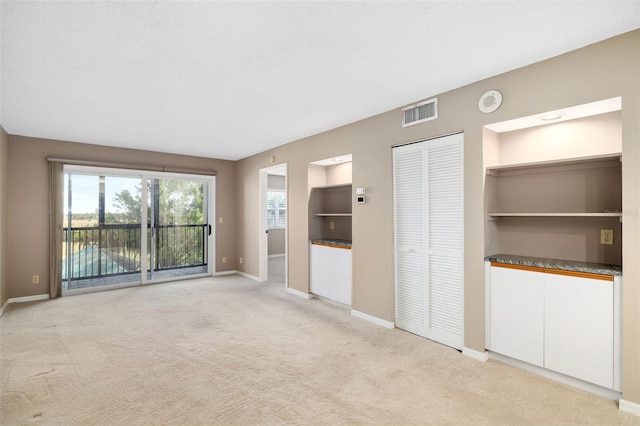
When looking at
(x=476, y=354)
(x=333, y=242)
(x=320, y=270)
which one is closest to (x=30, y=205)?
(x=320, y=270)

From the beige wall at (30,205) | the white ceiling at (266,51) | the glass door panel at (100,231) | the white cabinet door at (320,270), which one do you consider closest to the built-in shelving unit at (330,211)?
the white cabinet door at (320,270)

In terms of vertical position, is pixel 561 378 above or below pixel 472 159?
below

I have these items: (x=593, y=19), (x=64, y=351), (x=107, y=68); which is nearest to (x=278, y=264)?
(x=64, y=351)

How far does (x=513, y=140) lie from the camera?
10.1 ft

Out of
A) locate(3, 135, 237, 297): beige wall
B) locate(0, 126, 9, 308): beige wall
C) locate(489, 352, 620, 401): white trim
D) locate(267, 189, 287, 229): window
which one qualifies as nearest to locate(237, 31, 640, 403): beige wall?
locate(489, 352, 620, 401): white trim

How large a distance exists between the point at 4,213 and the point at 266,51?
4821 mm

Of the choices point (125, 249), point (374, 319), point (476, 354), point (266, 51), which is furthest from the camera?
point (125, 249)

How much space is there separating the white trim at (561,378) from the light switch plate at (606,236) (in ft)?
3.64

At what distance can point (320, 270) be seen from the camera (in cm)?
488

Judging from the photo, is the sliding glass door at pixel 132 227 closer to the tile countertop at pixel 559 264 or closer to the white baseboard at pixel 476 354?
the white baseboard at pixel 476 354

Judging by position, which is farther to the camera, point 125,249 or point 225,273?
point 225,273

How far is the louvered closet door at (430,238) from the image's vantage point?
3133 mm

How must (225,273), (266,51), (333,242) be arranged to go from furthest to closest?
(225,273) < (333,242) < (266,51)

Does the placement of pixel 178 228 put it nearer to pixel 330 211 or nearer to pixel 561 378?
pixel 330 211
